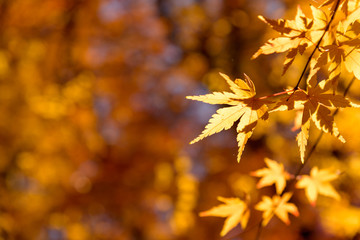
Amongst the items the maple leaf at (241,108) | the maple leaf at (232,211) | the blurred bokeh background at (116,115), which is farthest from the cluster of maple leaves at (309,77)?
the blurred bokeh background at (116,115)

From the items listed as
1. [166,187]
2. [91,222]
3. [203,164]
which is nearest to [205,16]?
[203,164]

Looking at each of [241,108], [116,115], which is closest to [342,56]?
[241,108]

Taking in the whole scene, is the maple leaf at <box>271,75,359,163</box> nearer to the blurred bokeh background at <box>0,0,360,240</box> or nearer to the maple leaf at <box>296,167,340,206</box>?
the maple leaf at <box>296,167,340,206</box>

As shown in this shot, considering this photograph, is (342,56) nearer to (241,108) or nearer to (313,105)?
(313,105)

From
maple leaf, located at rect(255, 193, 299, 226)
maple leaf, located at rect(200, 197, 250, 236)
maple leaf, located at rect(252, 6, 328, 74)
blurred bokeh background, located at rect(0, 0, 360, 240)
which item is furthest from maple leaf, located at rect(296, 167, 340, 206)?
blurred bokeh background, located at rect(0, 0, 360, 240)

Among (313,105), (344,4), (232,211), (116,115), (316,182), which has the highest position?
(344,4)
